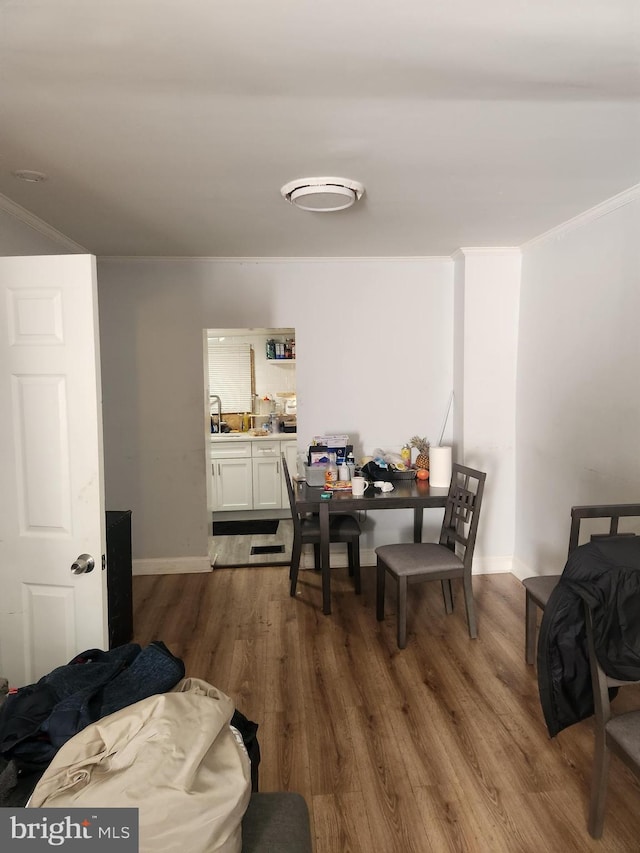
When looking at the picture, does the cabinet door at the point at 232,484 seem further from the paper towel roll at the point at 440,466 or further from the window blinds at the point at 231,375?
the paper towel roll at the point at 440,466

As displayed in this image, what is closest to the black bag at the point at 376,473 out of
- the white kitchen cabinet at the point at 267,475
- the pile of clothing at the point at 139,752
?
the white kitchen cabinet at the point at 267,475

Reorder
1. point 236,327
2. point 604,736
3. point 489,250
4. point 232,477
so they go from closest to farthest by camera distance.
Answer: point 604,736
point 489,250
point 236,327
point 232,477

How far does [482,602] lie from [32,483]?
9.37ft

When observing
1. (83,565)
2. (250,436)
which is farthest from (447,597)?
(250,436)

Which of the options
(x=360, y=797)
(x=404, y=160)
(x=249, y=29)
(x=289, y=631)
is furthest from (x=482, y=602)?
(x=249, y=29)

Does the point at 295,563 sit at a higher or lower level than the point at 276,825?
lower

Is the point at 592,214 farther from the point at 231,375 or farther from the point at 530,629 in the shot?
the point at 231,375

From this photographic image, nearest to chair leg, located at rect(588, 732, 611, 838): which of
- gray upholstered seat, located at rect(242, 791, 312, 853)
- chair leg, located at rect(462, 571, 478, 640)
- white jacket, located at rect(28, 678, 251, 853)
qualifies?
gray upholstered seat, located at rect(242, 791, 312, 853)

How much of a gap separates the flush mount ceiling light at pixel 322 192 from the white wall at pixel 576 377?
4.58 feet

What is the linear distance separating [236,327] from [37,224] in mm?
1483

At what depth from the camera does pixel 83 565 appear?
6.18 ft

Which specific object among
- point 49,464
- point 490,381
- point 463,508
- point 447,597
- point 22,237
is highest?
point 22,237

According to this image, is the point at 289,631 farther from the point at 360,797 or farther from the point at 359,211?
the point at 359,211

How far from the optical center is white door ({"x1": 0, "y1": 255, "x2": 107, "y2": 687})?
1.87 metres
